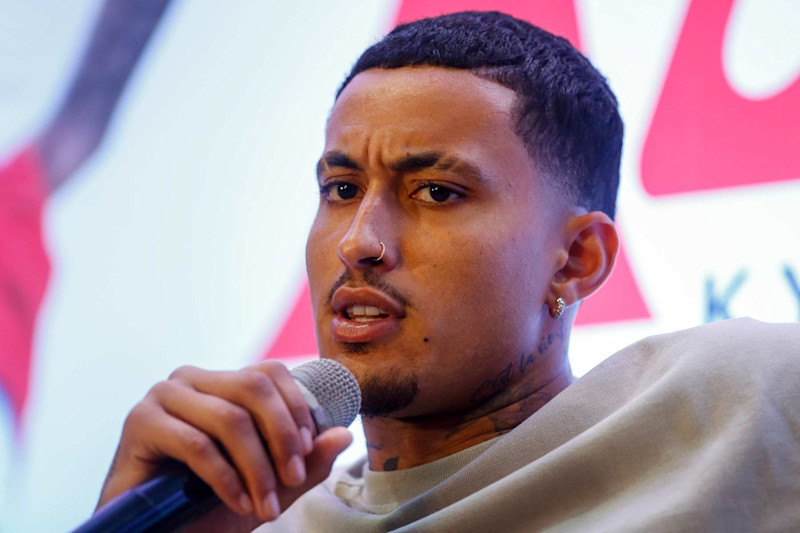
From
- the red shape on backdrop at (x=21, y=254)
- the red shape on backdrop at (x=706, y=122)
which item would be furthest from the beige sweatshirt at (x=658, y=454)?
the red shape on backdrop at (x=21, y=254)

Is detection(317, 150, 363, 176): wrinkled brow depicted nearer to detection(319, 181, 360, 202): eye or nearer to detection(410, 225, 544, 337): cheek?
detection(319, 181, 360, 202): eye

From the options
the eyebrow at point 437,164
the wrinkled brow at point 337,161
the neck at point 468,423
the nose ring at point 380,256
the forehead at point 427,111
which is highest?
the forehead at point 427,111

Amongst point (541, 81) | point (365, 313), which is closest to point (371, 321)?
point (365, 313)

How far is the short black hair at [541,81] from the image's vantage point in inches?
67.4

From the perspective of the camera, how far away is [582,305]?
7.85ft

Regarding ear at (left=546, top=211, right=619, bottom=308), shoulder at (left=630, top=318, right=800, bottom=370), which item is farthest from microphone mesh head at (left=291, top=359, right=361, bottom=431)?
ear at (left=546, top=211, right=619, bottom=308)

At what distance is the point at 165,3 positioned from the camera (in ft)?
8.79

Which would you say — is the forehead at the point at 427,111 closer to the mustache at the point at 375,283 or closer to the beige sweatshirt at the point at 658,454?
the mustache at the point at 375,283

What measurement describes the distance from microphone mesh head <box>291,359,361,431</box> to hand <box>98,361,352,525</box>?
7cm

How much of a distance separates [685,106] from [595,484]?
4.76 ft

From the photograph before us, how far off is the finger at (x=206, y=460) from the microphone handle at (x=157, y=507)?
0.06ft

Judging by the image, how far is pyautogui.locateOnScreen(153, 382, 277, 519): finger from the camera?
2.95 ft

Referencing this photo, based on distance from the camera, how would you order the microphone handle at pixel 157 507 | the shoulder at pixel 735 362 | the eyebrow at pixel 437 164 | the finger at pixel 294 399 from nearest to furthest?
the microphone handle at pixel 157 507 < the finger at pixel 294 399 < the shoulder at pixel 735 362 < the eyebrow at pixel 437 164

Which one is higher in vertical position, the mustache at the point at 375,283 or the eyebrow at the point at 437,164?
the eyebrow at the point at 437,164
